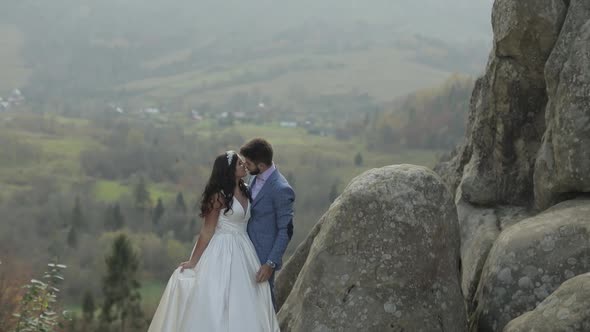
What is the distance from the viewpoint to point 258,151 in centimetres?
1221

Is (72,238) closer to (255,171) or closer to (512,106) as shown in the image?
(512,106)

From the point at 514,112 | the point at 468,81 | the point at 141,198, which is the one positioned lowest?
the point at 141,198

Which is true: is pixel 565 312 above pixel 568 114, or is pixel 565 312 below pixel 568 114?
below

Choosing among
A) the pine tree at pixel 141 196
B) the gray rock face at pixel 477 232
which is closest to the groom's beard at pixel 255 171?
the gray rock face at pixel 477 232

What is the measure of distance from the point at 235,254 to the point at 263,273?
0.46m

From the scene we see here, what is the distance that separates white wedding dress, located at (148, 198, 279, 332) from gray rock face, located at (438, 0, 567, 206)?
5107mm

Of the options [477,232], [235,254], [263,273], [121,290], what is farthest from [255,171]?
[121,290]

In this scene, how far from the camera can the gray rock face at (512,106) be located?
45.8ft

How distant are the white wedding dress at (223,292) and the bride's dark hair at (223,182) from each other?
178 mm

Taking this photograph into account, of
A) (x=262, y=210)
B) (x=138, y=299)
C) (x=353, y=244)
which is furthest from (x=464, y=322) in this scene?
(x=138, y=299)

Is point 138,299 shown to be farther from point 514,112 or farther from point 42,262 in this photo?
point 514,112

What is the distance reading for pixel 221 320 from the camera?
39.0 feet

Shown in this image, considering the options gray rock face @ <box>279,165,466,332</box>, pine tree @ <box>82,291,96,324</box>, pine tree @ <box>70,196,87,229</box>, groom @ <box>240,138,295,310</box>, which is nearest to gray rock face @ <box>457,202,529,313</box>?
gray rock face @ <box>279,165,466,332</box>

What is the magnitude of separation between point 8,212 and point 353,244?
104 m
